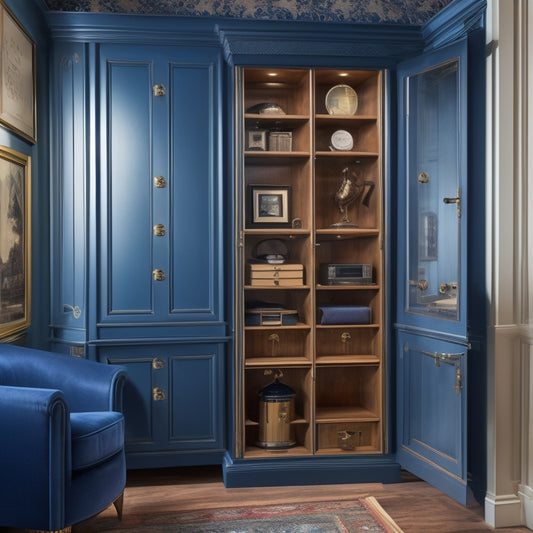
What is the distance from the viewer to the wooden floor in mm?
3307

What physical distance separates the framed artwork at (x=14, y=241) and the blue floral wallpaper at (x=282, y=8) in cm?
124

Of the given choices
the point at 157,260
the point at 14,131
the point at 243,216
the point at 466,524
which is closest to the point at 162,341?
the point at 157,260

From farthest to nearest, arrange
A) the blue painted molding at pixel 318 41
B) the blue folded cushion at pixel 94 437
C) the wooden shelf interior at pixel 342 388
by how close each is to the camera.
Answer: the wooden shelf interior at pixel 342 388 < the blue painted molding at pixel 318 41 < the blue folded cushion at pixel 94 437

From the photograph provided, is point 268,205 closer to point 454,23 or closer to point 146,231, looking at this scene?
point 146,231

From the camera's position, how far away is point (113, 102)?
393cm

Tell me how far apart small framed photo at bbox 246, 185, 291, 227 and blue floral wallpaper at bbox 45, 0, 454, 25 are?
3.59 ft

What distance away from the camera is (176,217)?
3.97 metres

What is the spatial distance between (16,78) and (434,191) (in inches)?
91.4

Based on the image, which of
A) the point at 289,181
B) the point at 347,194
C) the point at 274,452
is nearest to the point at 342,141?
the point at 347,194

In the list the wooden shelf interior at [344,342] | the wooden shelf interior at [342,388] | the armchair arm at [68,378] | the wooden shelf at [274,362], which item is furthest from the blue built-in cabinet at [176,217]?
the armchair arm at [68,378]

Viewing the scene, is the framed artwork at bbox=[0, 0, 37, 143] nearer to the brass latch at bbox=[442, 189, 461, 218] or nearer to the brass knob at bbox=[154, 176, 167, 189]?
the brass knob at bbox=[154, 176, 167, 189]

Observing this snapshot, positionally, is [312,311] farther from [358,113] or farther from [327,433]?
[358,113]

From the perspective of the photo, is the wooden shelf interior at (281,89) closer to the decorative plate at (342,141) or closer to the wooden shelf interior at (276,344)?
the decorative plate at (342,141)

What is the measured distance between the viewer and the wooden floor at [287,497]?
10.8 feet
